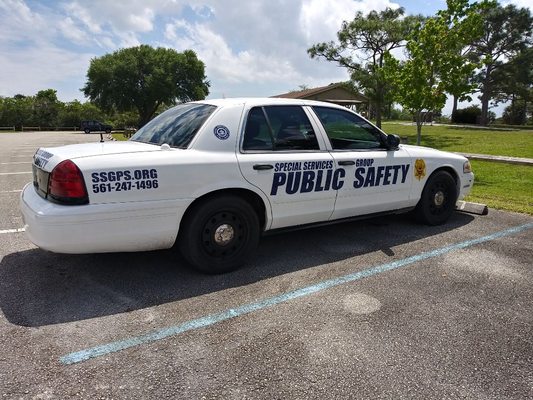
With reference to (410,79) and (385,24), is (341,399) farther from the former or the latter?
(385,24)

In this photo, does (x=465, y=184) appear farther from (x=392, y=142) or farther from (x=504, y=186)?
(x=504, y=186)

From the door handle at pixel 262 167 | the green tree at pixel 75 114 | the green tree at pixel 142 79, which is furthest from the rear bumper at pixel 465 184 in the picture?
the green tree at pixel 75 114

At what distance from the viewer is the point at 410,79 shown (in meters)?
10.2

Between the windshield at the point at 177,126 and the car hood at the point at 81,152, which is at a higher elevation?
the windshield at the point at 177,126

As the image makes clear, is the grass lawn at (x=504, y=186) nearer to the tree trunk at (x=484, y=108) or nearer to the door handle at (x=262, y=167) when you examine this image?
the door handle at (x=262, y=167)

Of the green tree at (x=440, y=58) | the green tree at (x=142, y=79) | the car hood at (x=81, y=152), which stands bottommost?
the car hood at (x=81, y=152)

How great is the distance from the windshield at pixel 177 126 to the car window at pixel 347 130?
1.24 metres

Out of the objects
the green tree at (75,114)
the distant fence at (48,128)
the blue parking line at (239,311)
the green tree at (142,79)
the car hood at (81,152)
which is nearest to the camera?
the blue parking line at (239,311)

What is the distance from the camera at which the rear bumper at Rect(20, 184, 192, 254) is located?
3152 millimetres

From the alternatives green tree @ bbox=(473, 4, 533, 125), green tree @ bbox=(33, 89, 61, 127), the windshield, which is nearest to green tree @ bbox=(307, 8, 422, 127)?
green tree @ bbox=(473, 4, 533, 125)

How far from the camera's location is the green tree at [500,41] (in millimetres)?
37625

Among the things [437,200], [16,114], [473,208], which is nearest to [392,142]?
[437,200]

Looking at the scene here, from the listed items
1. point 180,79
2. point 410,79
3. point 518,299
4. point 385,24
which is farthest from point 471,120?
point 518,299

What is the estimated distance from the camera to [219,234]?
12.4 ft
